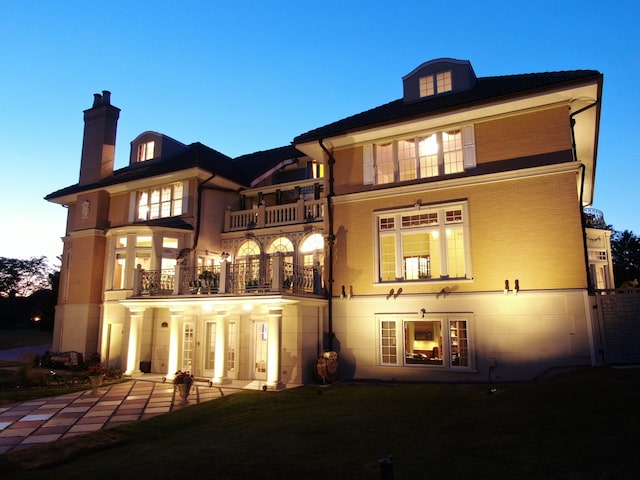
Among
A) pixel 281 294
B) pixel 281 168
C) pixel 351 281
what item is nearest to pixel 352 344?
pixel 351 281

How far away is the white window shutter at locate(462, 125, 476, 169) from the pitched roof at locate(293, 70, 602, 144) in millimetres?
1037

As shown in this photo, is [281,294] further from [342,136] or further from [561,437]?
[561,437]

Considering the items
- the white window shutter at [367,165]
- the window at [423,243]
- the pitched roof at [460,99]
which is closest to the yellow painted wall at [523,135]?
the pitched roof at [460,99]

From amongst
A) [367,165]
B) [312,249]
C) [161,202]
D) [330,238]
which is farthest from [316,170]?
[161,202]

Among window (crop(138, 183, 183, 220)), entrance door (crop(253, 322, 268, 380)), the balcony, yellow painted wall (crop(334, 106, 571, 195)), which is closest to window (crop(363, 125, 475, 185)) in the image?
yellow painted wall (crop(334, 106, 571, 195))

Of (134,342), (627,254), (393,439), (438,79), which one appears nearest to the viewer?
(393,439)

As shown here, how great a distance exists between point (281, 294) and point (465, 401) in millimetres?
6481

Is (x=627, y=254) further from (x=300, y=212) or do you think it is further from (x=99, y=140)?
(x=99, y=140)

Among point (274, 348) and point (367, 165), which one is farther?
point (367, 165)

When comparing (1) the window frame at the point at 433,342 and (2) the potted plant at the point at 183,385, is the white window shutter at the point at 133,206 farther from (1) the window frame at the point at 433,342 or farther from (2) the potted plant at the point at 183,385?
(1) the window frame at the point at 433,342

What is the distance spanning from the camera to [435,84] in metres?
17.8

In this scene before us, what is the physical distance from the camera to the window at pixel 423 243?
50.2 feet

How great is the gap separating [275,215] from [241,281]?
4.87 meters

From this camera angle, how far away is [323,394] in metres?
13.6
